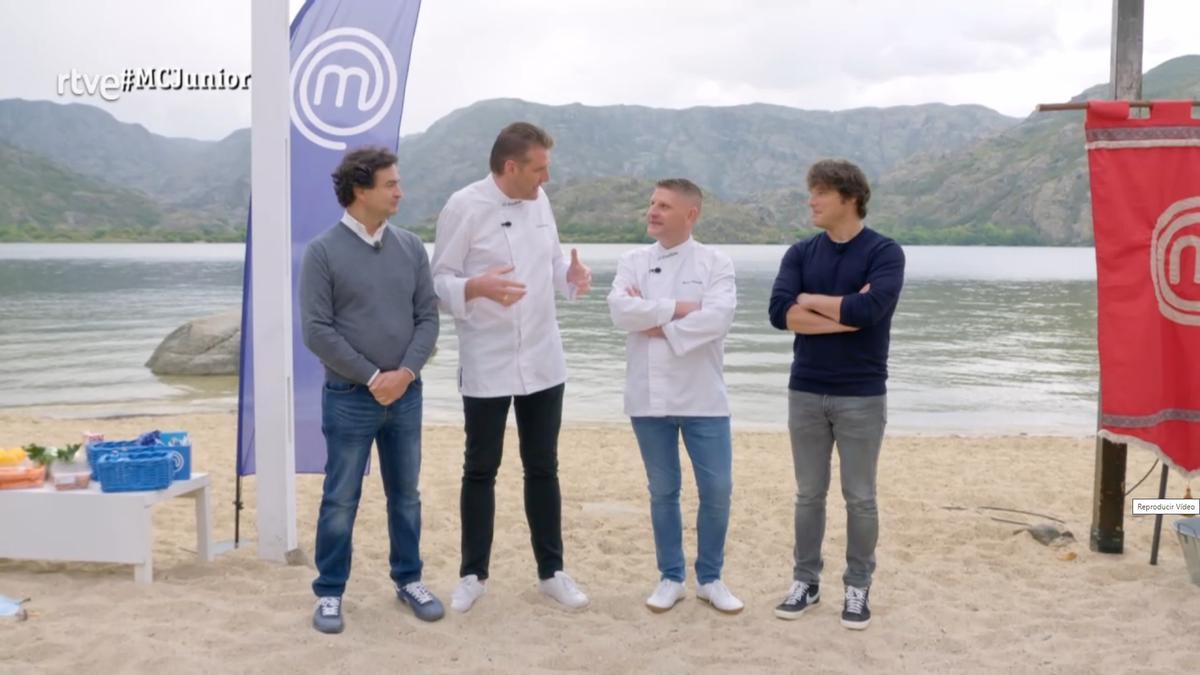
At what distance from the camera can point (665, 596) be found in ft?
13.5

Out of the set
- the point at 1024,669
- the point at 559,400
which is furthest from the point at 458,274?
the point at 1024,669

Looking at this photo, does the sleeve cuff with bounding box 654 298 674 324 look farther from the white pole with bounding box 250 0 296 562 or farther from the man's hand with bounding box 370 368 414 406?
the white pole with bounding box 250 0 296 562

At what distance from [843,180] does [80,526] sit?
10.9 feet

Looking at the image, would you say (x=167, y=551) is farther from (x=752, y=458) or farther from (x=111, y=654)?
(x=752, y=458)

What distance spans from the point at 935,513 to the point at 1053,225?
374 ft

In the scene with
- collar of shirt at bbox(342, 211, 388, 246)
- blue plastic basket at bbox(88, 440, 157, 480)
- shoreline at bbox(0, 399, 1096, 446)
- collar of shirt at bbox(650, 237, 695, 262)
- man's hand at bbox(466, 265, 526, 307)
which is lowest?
shoreline at bbox(0, 399, 1096, 446)

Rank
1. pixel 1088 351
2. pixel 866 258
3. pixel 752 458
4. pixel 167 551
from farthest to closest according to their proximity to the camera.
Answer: pixel 1088 351 < pixel 752 458 < pixel 167 551 < pixel 866 258

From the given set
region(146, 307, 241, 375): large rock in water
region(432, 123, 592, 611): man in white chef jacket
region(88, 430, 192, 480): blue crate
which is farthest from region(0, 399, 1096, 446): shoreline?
region(432, 123, 592, 611): man in white chef jacket

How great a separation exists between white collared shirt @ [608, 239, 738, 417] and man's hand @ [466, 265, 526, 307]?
0.40m

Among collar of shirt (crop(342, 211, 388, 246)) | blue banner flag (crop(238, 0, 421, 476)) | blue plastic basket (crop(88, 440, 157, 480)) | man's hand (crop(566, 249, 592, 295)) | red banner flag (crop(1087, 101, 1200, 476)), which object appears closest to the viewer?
collar of shirt (crop(342, 211, 388, 246))

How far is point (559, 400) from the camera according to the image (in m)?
4.11

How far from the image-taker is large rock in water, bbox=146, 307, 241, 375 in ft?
51.6

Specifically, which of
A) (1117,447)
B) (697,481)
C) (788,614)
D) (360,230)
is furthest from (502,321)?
(1117,447)

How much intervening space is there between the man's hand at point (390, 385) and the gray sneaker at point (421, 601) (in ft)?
2.62
